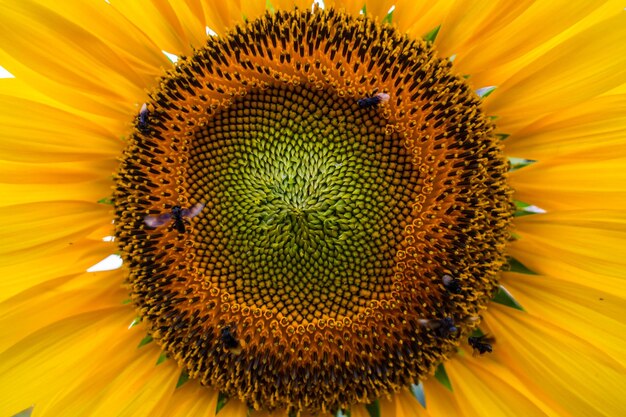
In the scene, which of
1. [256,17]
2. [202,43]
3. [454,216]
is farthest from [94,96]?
[454,216]

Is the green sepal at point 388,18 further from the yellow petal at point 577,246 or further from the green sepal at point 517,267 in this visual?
the green sepal at point 517,267

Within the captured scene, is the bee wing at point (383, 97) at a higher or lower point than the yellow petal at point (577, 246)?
higher

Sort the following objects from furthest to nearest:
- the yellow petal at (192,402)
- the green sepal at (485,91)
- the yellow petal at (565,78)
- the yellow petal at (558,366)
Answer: the yellow petal at (192,402)
the green sepal at (485,91)
the yellow petal at (558,366)
the yellow petal at (565,78)

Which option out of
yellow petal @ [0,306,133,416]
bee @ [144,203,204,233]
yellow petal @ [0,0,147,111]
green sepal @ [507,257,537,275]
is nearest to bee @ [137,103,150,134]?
yellow petal @ [0,0,147,111]

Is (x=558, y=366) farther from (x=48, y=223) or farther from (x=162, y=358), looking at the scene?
(x=48, y=223)

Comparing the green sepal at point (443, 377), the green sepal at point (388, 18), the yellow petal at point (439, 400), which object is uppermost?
the green sepal at point (388, 18)

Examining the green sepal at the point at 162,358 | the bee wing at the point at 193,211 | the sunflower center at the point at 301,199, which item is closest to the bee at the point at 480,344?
the sunflower center at the point at 301,199

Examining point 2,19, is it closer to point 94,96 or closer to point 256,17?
point 94,96
